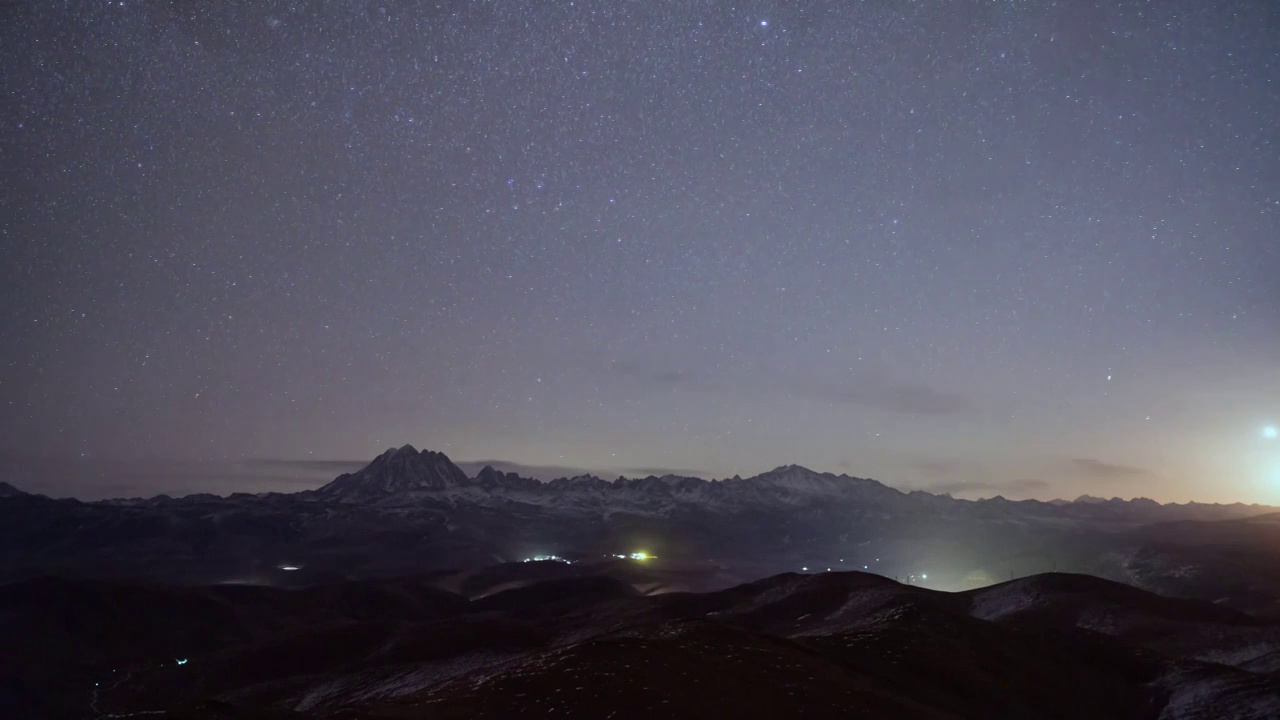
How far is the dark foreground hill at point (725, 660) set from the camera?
35625 millimetres

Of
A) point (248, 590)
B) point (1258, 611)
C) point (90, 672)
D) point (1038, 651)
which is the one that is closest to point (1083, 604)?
point (1038, 651)

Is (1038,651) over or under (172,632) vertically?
over

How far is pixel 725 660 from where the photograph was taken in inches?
1564

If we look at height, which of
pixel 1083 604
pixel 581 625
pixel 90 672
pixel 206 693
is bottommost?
pixel 90 672

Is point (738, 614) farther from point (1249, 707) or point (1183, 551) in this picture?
point (1183, 551)

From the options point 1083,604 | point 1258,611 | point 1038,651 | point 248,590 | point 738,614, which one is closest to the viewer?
point 1038,651

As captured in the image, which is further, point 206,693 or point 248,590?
point 248,590

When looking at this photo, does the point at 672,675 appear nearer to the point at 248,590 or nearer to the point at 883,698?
the point at 883,698

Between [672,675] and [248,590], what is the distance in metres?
139

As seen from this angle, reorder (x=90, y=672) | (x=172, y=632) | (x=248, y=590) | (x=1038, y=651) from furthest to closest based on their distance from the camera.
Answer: (x=248, y=590) < (x=172, y=632) < (x=90, y=672) < (x=1038, y=651)

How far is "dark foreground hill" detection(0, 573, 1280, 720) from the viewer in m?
35.6

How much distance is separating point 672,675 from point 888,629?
2479 cm

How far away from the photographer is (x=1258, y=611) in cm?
9894

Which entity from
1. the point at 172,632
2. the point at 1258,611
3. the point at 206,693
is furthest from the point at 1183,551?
the point at 172,632
